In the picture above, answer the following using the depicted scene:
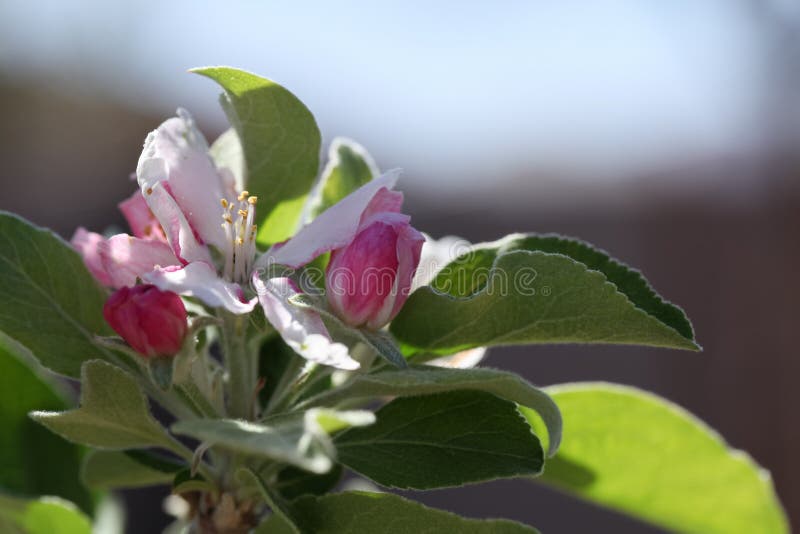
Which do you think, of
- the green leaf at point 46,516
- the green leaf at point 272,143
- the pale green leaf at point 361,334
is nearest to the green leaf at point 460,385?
the pale green leaf at point 361,334

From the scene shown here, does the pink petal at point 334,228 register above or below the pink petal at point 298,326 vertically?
above

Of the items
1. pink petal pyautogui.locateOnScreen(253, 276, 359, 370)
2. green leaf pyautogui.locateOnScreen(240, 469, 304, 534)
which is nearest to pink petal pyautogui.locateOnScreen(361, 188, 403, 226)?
pink petal pyautogui.locateOnScreen(253, 276, 359, 370)

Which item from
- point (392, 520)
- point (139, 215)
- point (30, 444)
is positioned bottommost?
point (30, 444)

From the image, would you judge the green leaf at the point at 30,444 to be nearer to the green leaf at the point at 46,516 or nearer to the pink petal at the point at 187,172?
Result: the green leaf at the point at 46,516


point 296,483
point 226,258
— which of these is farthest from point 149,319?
point 296,483

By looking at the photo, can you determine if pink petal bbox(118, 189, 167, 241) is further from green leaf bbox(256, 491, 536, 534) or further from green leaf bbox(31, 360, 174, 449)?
green leaf bbox(256, 491, 536, 534)

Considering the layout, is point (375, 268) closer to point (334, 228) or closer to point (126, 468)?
point (334, 228)
